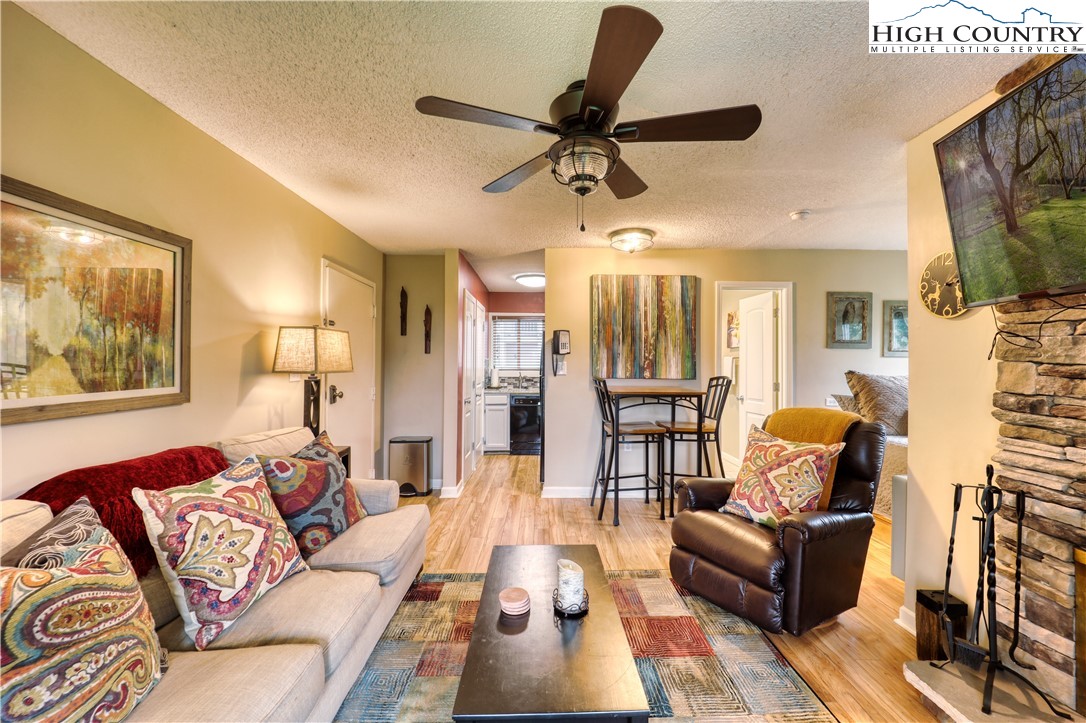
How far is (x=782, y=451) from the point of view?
7.30 feet

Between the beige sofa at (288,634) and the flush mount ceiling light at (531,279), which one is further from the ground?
the flush mount ceiling light at (531,279)

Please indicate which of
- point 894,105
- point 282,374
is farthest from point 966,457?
point 282,374

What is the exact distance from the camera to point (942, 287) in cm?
192

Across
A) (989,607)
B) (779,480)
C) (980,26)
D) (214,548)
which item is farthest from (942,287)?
(214,548)

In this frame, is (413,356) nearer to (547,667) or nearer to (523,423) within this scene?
(523,423)

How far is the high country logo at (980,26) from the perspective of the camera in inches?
52.0

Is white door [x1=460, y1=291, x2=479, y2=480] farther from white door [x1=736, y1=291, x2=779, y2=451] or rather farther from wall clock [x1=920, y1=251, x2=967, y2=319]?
wall clock [x1=920, y1=251, x2=967, y2=319]

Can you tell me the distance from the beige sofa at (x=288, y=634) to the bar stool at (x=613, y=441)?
6.51 feet

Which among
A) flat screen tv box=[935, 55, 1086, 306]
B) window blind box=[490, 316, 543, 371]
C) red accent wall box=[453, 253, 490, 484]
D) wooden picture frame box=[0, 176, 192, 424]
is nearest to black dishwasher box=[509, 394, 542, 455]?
window blind box=[490, 316, 543, 371]

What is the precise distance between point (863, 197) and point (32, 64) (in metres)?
4.11

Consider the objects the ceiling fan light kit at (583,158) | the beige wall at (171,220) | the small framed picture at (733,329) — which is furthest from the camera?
the small framed picture at (733,329)

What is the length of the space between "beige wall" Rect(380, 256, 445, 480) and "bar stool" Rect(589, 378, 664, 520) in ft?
5.54

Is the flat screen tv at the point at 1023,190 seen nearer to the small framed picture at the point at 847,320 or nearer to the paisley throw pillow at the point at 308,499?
the small framed picture at the point at 847,320

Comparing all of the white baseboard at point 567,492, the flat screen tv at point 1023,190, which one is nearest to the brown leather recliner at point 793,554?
the flat screen tv at point 1023,190
